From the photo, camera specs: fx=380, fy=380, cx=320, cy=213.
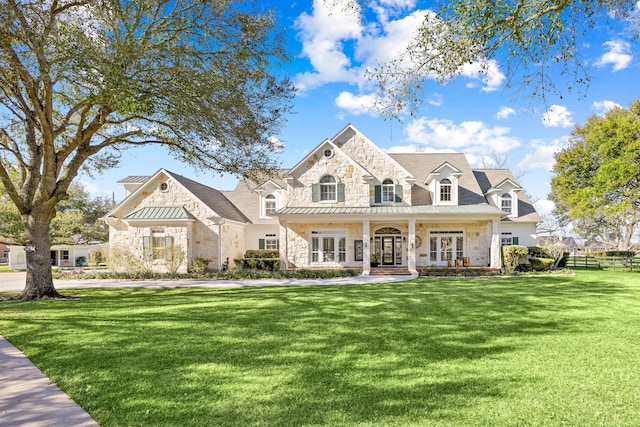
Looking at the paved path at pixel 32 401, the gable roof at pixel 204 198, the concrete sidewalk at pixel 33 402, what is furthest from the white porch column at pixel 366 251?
the concrete sidewalk at pixel 33 402

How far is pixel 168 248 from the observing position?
21922mm

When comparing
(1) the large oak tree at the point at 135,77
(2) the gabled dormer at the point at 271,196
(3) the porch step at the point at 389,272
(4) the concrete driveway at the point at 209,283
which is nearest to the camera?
(1) the large oak tree at the point at 135,77

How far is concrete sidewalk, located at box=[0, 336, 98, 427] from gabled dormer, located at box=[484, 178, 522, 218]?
25.0 m

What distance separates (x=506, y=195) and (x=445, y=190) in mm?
5152

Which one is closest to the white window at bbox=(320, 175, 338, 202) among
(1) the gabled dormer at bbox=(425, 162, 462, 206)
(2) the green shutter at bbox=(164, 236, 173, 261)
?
(1) the gabled dormer at bbox=(425, 162, 462, 206)

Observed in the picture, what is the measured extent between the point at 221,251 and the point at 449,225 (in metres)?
13.9

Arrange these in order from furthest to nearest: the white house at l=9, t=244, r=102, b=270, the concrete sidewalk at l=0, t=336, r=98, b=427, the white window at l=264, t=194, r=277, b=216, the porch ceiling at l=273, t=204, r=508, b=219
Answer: the white house at l=9, t=244, r=102, b=270 → the white window at l=264, t=194, r=277, b=216 → the porch ceiling at l=273, t=204, r=508, b=219 → the concrete sidewalk at l=0, t=336, r=98, b=427

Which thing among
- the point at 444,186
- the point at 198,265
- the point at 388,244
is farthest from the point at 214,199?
the point at 444,186

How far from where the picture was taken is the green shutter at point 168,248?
71.8ft

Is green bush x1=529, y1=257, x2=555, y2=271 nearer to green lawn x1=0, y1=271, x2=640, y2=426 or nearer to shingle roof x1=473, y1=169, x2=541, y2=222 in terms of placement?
shingle roof x1=473, y1=169, x2=541, y2=222

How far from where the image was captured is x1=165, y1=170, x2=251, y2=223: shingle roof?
23328mm

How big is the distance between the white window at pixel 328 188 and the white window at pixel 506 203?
453 inches

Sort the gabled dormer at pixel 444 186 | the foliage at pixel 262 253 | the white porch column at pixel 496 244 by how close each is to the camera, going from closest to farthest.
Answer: the white porch column at pixel 496 244 → the gabled dormer at pixel 444 186 → the foliage at pixel 262 253

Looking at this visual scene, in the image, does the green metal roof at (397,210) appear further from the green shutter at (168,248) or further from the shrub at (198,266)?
the green shutter at (168,248)
